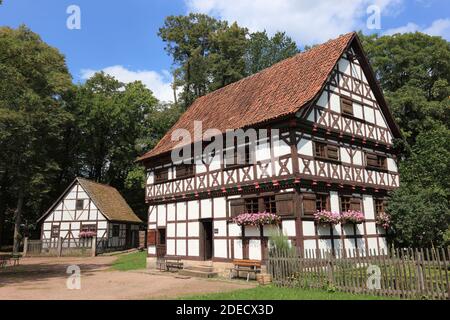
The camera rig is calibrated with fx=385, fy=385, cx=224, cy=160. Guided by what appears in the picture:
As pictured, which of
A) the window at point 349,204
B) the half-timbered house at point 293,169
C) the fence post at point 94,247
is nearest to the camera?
the half-timbered house at point 293,169

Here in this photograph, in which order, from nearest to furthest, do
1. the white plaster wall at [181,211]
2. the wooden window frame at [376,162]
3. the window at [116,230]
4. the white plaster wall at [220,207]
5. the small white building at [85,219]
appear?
the white plaster wall at [220,207]
the wooden window frame at [376,162]
the white plaster wall at [181,211]
the small white building at [85,219]
the window at [116,230]

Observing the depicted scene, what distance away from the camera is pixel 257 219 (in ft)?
53.4

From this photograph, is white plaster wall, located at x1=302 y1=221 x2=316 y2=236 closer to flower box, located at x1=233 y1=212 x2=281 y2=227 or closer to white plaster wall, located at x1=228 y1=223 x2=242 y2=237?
flower box, located at x1=233 y1=212 x2=281 y2=227

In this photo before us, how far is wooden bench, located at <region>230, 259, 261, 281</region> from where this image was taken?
1566 cm

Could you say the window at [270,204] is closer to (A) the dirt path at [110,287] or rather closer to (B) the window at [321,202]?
(B) the window at [321,202]

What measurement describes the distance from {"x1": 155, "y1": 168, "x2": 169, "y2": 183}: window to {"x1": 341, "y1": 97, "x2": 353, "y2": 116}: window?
10.6m

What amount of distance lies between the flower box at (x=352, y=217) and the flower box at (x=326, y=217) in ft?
1.70

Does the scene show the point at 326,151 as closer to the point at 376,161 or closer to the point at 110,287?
the point at 376,161

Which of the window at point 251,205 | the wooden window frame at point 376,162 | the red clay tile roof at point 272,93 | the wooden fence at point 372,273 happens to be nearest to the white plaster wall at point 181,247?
the window at point 251,205

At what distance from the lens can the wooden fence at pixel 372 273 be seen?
1002cm

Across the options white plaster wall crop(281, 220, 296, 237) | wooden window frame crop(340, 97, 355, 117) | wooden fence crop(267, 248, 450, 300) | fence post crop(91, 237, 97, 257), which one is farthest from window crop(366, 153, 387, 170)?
fence post crop(91, 237, 97, 257)
